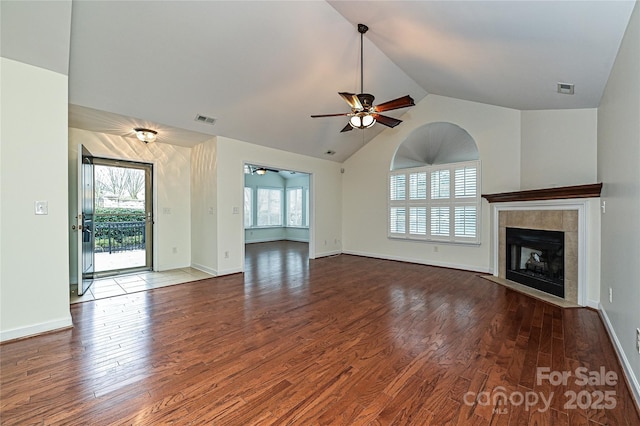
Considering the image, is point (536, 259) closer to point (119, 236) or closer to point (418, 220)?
point (418, 220)

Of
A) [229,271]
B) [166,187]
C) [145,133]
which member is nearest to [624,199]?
[229,271]

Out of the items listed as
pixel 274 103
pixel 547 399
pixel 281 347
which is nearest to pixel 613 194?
pixel 547 399

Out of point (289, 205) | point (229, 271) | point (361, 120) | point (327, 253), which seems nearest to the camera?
point (361, 120)

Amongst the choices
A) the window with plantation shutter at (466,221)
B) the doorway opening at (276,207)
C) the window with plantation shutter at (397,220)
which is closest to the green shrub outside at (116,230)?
the doorway opening at (276,207)

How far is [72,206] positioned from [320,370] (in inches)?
171

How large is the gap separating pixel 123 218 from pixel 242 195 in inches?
95.8

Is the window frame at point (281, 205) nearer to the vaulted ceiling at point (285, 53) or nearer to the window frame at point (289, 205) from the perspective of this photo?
the window frame at point (289, 205)

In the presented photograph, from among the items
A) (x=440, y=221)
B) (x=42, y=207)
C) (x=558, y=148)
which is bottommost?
(x=440, y=221)

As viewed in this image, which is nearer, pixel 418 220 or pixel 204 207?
pixel 204 207

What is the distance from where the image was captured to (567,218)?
12.6 ft

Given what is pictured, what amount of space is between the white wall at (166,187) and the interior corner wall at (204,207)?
0.56 ft

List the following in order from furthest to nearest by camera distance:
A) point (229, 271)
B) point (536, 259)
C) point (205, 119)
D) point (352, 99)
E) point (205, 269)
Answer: point (205, 269) → point (229, 271) → point (205, 119) → point (536, 259) → point (352, 99)

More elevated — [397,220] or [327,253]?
[397,220]

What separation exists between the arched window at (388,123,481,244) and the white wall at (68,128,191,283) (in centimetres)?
463
